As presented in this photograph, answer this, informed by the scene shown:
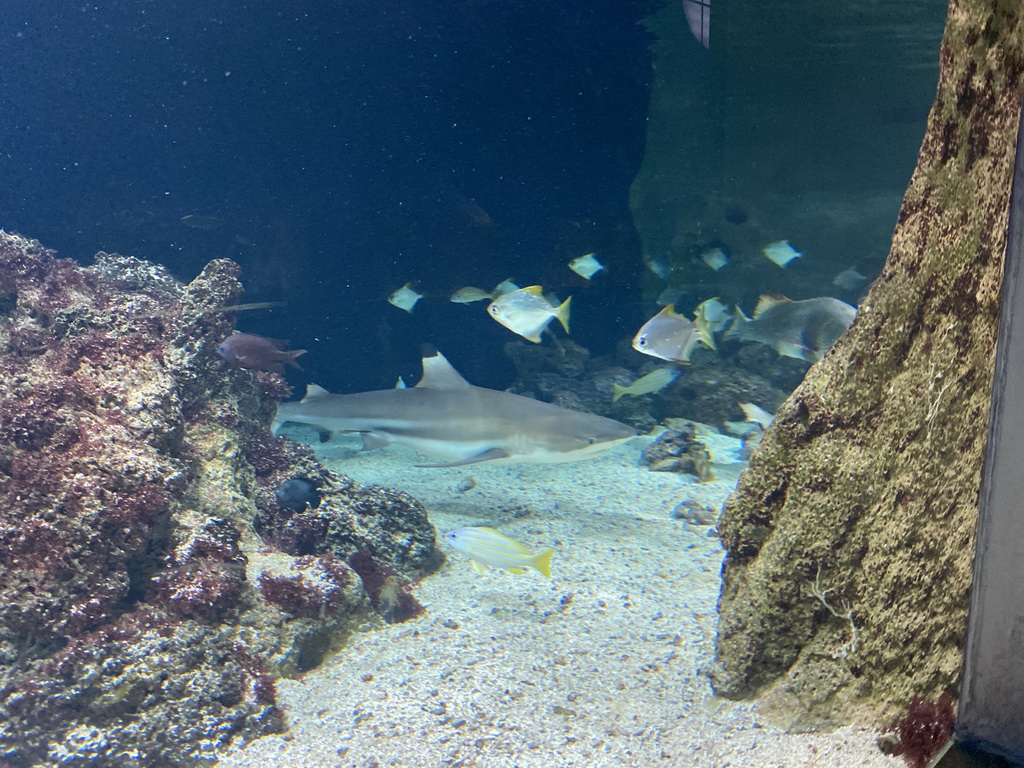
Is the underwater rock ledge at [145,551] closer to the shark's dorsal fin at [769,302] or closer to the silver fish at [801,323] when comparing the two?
the silver fish at [801,323]

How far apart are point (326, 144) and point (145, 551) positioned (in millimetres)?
11888

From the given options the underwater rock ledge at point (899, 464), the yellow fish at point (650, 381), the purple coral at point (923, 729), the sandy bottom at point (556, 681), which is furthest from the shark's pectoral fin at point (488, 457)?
the purple coral at point (923, 729)

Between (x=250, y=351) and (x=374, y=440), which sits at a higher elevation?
(x=250, y=351)

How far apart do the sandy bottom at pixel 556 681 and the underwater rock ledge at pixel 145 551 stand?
0.29 metres

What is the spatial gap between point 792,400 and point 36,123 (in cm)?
1651

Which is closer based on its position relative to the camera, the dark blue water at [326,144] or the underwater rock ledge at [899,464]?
the underwater rock ledge at [899,464]

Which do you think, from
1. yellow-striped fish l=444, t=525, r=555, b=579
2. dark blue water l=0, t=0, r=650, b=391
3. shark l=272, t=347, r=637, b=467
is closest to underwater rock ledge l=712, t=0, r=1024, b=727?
yellow-striped fish l=444, t=525, r=555, b=579

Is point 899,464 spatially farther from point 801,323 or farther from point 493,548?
point 801,323

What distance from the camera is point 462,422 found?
5.92 m

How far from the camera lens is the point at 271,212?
11.9 metres

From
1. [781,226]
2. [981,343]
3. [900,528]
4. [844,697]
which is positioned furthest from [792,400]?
[781,226]

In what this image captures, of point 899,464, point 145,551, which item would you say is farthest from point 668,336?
point 145,551

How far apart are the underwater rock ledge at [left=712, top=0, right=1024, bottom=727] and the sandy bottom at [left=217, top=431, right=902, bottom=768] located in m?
0.23

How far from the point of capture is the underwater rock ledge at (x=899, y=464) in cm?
157
